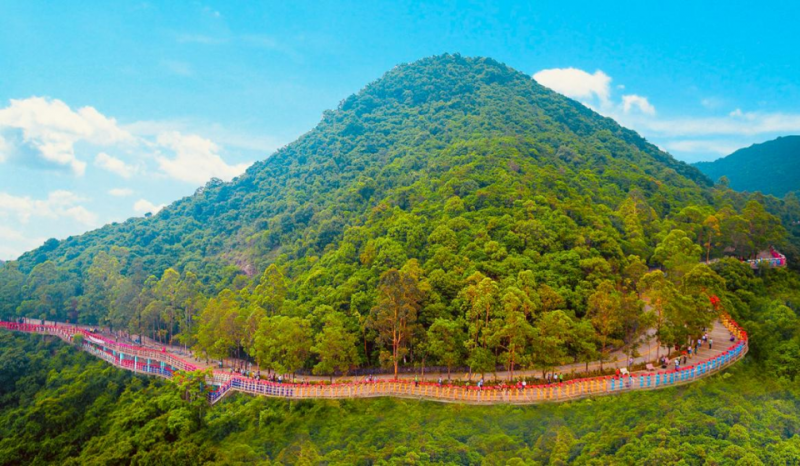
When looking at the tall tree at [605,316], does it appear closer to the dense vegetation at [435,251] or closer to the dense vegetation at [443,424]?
the dense vegetation at [435,251]

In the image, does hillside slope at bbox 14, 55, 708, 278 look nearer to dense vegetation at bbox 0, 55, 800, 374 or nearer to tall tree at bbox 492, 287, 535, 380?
dense vegetation at bbox 0, 55, 800, 374

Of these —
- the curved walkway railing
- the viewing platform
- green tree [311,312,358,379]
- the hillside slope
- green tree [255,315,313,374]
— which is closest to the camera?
the curved walkway railing

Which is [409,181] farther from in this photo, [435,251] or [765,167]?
[765,167]

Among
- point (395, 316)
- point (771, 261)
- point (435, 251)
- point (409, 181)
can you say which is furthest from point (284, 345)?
point (771, 261)

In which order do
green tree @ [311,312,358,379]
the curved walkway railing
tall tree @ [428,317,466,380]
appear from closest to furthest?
the curved walkway railing
tall tree @ [428,317,466,380]
green tree @ [311,312,358,379]

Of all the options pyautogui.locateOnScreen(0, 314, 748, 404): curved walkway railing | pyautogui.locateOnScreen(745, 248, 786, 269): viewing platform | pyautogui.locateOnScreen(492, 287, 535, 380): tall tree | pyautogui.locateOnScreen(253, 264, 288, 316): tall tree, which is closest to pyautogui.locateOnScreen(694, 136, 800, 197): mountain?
pyautogui.locateOnScreen(745, 248, 786, 269): viewing platform

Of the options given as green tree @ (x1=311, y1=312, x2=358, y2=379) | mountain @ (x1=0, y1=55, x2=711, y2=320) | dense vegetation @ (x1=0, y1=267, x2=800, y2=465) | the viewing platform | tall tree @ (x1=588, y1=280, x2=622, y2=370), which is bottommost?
dense vegetation @ (x1=0, y1=267, x2=800, y2=465)

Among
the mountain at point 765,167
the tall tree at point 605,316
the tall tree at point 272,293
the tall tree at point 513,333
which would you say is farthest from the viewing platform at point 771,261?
the mountain at point 765,167

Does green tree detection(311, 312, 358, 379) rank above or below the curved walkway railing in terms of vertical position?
above
